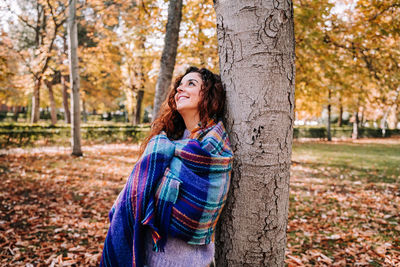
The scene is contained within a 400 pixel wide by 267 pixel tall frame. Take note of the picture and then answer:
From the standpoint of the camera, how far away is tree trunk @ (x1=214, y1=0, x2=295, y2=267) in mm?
1413

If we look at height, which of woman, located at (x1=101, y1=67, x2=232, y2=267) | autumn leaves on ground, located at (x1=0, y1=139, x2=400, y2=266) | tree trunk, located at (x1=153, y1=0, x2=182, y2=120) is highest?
tree trunk, located at (x1=153, y1=0, x2=182, y2=120)

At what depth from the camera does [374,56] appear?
5742 mm

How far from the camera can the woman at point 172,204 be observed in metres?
1.29

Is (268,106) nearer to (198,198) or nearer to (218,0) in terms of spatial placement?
(198,198)

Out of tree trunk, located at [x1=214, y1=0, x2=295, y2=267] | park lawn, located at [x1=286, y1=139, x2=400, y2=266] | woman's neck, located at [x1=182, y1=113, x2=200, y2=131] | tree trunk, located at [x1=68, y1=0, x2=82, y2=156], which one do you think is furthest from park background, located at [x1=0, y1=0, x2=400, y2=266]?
woman's neck, located at [x1=182, y1=113, x2=200, y2=131]

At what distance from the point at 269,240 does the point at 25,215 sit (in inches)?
192

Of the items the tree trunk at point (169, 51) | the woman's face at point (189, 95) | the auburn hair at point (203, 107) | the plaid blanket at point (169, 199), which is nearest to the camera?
the plaid blanket at point (169, 199)

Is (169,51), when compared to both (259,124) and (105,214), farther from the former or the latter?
(259,124)

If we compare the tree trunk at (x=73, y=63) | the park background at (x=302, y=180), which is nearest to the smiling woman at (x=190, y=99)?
the park background at (x=302, y=180)

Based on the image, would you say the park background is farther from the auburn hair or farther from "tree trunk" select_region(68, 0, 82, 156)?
the auburn hair

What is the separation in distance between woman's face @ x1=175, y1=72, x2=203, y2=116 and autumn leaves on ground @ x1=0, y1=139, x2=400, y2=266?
2.77 m

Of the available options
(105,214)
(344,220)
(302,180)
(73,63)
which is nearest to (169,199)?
(105,214)

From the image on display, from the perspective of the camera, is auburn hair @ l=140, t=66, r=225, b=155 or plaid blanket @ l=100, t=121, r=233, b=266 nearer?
plaid blanket @ l=100, t=121, r=233, b=266

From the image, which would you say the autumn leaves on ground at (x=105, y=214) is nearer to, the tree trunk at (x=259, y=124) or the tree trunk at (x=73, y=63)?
the tree trunk at (x=73, y=63)
